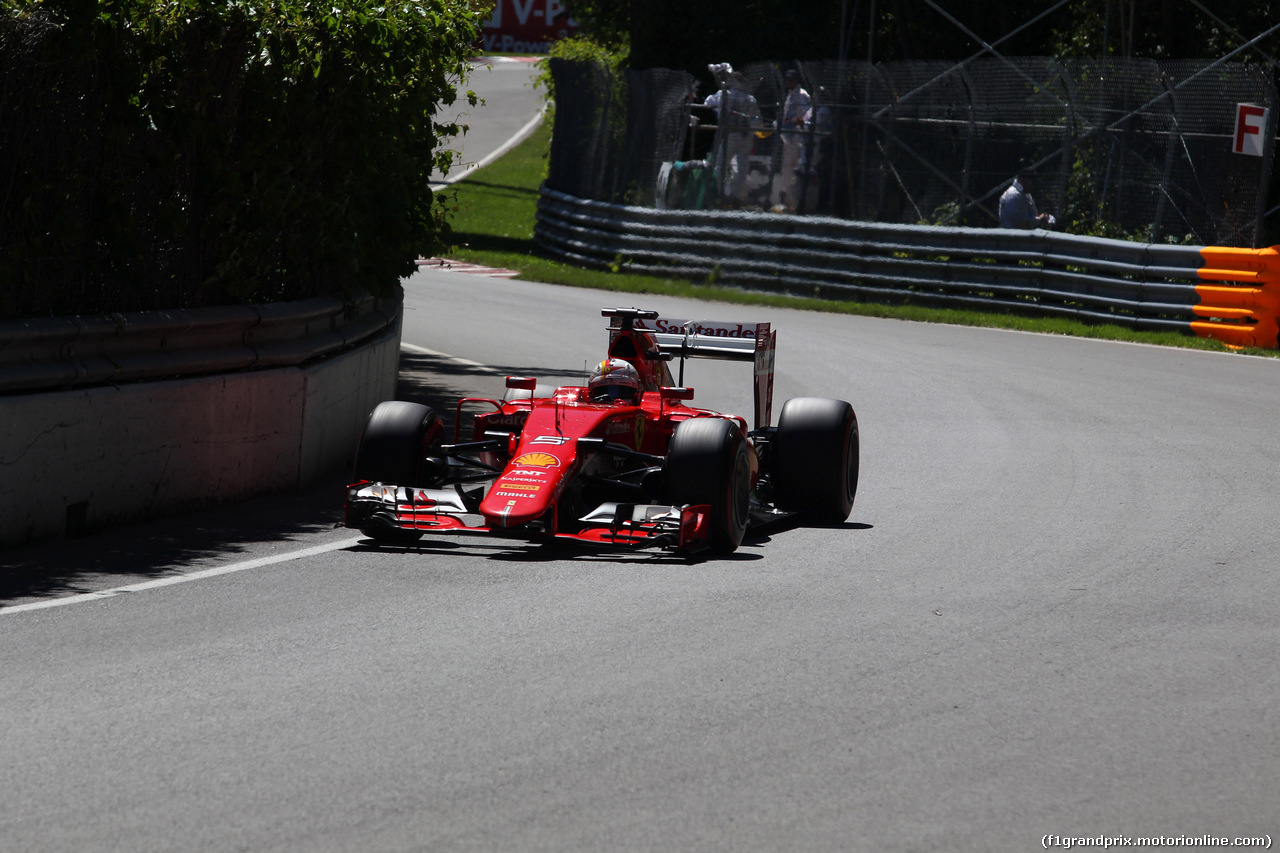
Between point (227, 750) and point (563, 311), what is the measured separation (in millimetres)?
16694

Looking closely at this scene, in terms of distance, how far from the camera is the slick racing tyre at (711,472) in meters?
→ 7.86

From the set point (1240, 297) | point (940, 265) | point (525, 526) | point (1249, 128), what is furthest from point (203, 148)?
point (940, 265)

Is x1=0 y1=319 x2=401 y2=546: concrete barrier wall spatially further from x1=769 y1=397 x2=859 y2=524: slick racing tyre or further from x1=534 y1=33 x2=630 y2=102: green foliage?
x1=534 y1=33 x2=630 y2=102: green foliage

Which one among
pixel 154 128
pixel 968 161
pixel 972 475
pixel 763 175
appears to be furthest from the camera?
pixel 763 175

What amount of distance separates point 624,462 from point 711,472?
939 mm

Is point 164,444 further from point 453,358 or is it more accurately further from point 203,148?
point 453,358

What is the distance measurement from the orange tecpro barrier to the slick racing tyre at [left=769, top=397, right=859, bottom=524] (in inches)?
446

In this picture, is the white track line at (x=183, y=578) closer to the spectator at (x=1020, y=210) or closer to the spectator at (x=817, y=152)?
the spectator at (x=1020, y=210)

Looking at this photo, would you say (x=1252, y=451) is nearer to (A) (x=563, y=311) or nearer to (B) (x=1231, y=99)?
(B) (x=1231, y=99)

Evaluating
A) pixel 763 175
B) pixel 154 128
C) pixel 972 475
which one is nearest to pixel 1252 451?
pixel 972 475

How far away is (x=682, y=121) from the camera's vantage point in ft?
88.4

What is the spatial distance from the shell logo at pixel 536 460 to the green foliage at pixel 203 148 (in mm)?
2460

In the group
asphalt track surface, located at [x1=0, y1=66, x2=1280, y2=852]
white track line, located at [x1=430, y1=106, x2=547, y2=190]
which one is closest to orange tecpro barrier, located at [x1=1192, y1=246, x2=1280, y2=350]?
asphalt track surface, located at [x1=0, y1=66, x2=1280, y2=852]

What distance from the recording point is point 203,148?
9266mm
